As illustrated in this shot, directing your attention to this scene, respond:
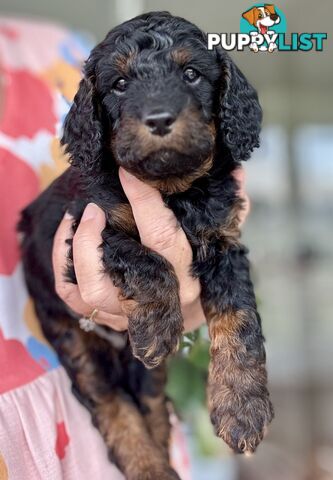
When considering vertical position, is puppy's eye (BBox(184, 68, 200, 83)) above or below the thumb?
above

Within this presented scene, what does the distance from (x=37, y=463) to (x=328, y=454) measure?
150 inches

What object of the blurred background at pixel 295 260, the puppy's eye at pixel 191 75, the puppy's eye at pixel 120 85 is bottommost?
the blurred background at pixel 295 260

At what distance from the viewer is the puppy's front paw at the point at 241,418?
172 centimetres

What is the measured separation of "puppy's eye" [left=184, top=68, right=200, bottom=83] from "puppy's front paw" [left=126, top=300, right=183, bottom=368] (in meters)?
0.60

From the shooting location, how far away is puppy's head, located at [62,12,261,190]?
158 centimetres

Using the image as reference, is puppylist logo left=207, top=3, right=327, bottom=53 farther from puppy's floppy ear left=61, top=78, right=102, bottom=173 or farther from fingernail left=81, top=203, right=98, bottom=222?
fingernail left=81, top=203, right=98, bottom=222

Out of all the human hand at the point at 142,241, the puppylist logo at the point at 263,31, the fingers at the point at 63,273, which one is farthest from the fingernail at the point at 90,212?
the puppylist logo at the point at 263,31

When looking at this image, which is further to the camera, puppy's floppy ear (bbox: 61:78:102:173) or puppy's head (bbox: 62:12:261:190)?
puppy's floppy ear (bbox: 61:78:102:173)

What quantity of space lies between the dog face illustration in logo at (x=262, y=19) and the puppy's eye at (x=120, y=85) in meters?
0.35

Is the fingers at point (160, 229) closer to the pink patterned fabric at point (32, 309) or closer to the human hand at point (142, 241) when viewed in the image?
the human hand at point (142, 241)

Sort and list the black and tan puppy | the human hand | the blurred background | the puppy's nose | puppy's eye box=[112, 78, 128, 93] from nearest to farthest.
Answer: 1. the puppy's nose
2. the black and tan puppy
3. puppy's eye box=[112, 78, 128, 93]
4. the human hand
5. the blurred background

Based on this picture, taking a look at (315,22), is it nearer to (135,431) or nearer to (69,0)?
(135,431)

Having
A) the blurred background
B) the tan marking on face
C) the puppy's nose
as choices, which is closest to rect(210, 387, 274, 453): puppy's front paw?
the tan marking on face

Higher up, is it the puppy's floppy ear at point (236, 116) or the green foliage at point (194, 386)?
the puppy's floppy ear at point (236, 116)
